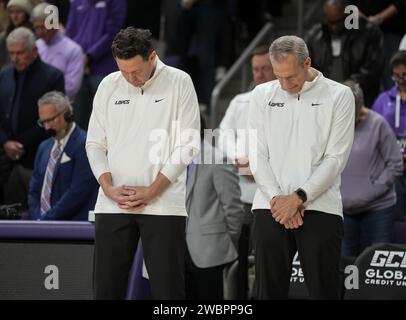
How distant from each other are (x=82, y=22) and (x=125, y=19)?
398 mm

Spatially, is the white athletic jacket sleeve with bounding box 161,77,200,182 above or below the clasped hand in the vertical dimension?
above

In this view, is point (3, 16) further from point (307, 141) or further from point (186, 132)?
point (307, 141)

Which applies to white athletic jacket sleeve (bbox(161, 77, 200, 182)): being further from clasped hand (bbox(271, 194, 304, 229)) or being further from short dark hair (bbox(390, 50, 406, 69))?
short dark hair (bbox(390, 50, 406, 69))

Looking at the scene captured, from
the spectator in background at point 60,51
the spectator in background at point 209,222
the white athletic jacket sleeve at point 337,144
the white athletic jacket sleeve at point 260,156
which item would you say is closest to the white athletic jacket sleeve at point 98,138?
the white athletic jacket sleeve at point 260,156

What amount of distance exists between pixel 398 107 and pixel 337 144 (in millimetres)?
2307

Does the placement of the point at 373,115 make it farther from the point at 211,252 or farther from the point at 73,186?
the point at 73,186

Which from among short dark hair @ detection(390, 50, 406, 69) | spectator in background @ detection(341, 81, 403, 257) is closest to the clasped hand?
spectator in background @ detection(341, 81, 403, 257)

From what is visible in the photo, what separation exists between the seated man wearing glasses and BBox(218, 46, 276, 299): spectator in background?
969 mm

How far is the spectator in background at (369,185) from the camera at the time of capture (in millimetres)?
6719

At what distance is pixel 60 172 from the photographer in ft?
22.7

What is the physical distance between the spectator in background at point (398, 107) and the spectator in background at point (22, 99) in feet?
8.12

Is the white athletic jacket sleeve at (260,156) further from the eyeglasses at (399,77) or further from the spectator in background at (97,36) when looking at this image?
the spectator in background at (97,36)

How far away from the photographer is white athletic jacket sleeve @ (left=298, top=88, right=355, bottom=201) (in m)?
5.15
